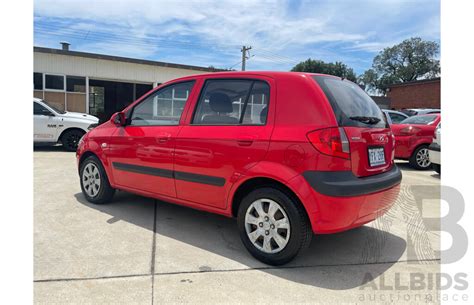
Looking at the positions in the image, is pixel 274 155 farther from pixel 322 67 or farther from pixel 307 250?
pixel 322 67

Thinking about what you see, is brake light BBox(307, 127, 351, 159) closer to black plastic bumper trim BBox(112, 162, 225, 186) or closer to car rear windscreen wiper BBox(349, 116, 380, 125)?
car rear windscreen wiper BBox(349, 116, 380, 125)

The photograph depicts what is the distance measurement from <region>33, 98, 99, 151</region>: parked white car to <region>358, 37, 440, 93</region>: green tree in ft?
212

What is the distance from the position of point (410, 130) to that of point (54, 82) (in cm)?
1503

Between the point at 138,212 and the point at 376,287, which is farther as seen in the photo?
the point at 138,212

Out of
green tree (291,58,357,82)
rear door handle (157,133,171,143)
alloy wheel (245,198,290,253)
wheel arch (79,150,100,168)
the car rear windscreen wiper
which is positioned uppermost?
green tree (291,58,357,82)

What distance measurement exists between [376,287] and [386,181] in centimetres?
94

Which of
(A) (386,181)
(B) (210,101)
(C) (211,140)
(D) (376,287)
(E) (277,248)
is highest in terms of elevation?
(B) (210,101)

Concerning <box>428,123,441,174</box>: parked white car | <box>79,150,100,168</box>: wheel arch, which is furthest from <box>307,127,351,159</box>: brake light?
<box>428,123,441,174</box>: parked white car

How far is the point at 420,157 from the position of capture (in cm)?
846

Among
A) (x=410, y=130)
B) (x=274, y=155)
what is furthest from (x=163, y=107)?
(x=410, y=130)

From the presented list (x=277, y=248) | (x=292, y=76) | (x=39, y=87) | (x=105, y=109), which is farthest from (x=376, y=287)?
(x=105, y=109)

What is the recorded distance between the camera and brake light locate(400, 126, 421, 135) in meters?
8.42

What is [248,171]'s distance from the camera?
314cm

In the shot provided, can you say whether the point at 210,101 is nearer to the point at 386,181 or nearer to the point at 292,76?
the point at 292,76
